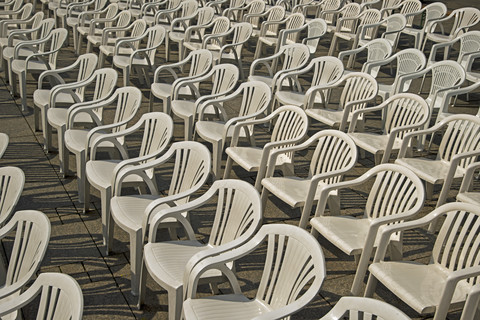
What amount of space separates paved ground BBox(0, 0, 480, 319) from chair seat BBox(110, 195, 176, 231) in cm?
47

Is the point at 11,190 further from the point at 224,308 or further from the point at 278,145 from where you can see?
Answer: the point at 278,145

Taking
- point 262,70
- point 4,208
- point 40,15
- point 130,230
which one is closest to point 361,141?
point 130,230

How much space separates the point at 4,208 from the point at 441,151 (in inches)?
151

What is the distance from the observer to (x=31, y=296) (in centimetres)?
311

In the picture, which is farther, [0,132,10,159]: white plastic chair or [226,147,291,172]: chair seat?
[226,147,291,172]: chair seat

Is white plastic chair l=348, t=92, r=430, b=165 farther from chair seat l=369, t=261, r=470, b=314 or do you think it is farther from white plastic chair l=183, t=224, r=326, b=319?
white plastic chair l=183, t=224, r=326, b=319

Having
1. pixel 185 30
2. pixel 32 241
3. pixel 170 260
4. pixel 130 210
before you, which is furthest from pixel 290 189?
pixel 185 30

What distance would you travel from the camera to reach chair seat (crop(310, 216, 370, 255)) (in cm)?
427

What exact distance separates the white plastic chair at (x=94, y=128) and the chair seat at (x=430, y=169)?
2540 millimetres

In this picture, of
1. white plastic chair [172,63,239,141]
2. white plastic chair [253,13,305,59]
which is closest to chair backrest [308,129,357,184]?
white plastic chair [172,63,239,141]

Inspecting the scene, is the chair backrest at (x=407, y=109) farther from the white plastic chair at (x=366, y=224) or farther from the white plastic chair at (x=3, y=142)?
the white plastic chair at (x=3, y=142)

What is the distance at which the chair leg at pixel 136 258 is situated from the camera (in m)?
4.22

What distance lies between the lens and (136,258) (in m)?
4.24

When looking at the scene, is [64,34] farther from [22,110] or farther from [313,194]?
[313,194]
